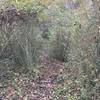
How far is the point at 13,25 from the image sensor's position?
28.2 ft

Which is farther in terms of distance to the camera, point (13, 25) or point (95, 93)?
point (13, 25)

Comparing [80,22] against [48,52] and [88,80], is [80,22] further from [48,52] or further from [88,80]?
[48,52]

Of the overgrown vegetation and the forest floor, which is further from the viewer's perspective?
the forest floor

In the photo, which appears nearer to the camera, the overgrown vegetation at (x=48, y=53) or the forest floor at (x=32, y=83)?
the overgrown vegetation at (x=48, y=53)

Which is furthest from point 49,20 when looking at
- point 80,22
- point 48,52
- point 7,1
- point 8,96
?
point 8,96

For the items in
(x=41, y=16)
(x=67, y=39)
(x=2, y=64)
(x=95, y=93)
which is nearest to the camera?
(x=95, y=93)

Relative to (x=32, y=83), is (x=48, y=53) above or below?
above

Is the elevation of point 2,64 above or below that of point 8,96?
above

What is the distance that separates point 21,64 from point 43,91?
1354mm

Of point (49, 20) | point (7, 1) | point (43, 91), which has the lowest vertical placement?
point (43, 91)

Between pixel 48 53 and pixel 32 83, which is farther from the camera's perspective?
pixel 48 53

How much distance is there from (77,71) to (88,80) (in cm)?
75

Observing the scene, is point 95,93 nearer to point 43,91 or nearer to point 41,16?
point 43,91

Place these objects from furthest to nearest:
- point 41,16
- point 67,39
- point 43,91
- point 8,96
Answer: point 67,39 → point 41,16 → point 43,91 → point 8,96
